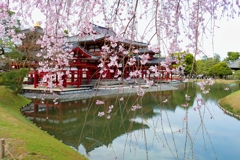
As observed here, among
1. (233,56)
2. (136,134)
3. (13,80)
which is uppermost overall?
(233,56)

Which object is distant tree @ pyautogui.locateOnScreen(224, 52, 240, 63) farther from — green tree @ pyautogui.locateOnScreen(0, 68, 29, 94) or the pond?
green tree @ pyautogui.locateOnScreen(0, 68, 29, 94)

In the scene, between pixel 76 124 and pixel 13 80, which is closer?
pixel 76 124

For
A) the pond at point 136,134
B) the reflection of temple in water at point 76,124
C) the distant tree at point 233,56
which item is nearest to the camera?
the pond at point 136,134

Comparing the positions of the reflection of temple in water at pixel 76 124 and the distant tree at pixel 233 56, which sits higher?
the distant tree at pixel 233 56

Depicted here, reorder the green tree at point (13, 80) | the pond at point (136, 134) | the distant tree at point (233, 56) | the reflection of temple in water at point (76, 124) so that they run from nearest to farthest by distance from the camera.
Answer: the pond at point (136, 134)
the reflection of temple in water at point (76, 124)
the green tree at point (13, 80)
the distant tree at point (233, 56)

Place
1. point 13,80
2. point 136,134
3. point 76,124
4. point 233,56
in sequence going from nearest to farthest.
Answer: point 136,134 → point 76,124 → point 13,80 → point 233,56

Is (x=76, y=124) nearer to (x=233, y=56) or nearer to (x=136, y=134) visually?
(x=136, y=134)

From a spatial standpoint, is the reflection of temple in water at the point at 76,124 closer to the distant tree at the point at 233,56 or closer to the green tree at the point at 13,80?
the green tree at the point at 13,80

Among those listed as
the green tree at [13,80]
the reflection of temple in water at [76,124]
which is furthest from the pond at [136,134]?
the green tree at [13,80]

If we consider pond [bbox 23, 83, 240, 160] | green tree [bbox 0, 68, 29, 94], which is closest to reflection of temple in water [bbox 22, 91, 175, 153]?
pond [bbox 23, 83, 240, 160]

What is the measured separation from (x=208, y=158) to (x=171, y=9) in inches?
134

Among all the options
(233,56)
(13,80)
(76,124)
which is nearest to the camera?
(76,124)

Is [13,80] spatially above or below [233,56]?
below

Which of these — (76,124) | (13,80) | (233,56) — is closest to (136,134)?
(76,124)
